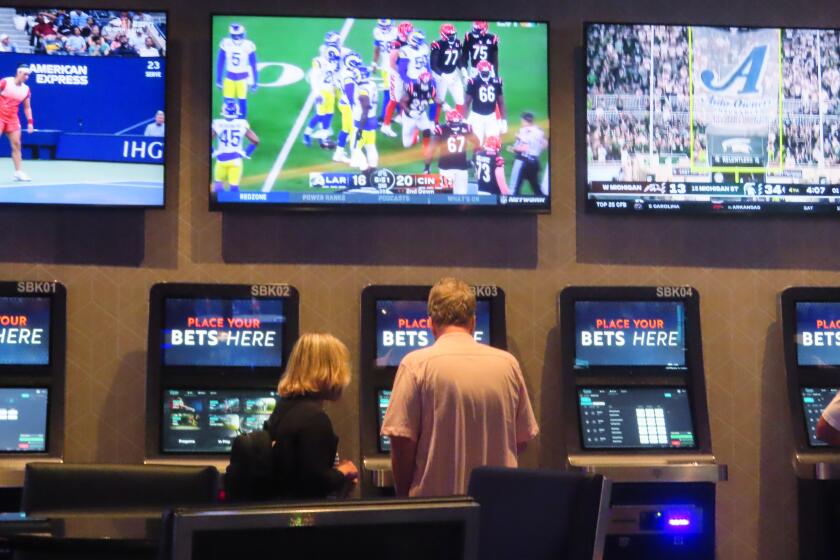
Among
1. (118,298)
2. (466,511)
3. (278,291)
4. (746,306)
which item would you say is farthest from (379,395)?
(466,511)

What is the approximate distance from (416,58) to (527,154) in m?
0.71

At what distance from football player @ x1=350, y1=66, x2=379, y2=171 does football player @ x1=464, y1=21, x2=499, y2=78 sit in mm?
475

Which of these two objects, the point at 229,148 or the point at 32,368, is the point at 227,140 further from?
the point at 32,368

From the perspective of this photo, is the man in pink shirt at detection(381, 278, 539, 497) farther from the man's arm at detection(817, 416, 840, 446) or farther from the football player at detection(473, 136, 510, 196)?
the football player at detection(473, 136, 510, 196)

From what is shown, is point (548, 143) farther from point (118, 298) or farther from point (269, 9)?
point (118, 298)

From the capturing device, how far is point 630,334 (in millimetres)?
5270

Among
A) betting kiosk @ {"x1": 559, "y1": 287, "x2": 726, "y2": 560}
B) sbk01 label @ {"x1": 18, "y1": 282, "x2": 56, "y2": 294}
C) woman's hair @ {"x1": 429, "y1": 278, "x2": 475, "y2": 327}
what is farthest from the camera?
sbk01 label @ {"x1": 18, "y1": 282, "x2": 56, "y2": 294}

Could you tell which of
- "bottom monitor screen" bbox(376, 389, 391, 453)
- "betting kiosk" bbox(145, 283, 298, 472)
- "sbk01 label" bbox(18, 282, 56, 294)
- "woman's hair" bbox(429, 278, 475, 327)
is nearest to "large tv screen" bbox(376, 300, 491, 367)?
"bottom monitor screen" bbox(376, 389, 391, 453)

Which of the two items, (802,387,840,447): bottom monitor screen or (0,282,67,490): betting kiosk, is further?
(802,387,840,447): bottom monitor screen

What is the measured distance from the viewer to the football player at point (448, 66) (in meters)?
5.55

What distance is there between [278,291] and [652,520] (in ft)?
6.22

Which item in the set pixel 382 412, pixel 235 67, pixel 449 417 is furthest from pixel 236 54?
pixel 449 417

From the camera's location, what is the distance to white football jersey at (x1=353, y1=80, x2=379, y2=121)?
18.2 ft

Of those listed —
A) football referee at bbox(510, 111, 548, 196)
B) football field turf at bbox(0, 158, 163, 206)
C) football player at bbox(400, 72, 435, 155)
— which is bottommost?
football field turf at bbox(0, 158, 163, 206)
